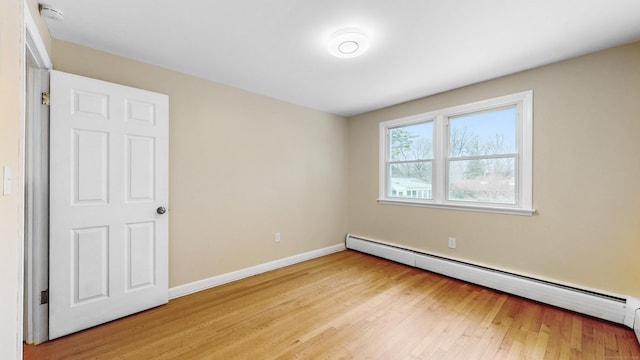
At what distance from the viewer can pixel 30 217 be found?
185 cm

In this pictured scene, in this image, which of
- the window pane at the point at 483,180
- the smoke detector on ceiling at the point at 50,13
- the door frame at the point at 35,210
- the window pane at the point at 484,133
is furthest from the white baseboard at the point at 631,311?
the smoke detector on ceiling at the point at 50,13

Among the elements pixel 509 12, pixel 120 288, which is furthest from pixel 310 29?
pixel 120 288

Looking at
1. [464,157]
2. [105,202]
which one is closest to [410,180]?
[464,157]

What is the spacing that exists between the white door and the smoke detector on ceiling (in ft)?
1.24

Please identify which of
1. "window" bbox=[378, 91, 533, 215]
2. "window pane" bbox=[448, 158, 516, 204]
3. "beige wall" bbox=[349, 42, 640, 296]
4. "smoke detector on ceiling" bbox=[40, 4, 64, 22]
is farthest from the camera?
"window pane" bbox=[448, 158, 516, 204]

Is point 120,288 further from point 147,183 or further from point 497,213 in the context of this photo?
point 497,213

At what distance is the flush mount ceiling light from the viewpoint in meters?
1.96

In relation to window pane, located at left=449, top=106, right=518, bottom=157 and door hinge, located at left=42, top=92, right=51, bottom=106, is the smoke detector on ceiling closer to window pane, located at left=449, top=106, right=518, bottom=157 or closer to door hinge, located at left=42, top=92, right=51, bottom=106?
door hinge, located at left=42, top=92, right=51, bottom=106

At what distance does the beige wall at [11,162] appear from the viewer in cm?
111

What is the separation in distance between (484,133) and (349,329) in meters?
2.65

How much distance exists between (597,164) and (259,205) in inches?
137

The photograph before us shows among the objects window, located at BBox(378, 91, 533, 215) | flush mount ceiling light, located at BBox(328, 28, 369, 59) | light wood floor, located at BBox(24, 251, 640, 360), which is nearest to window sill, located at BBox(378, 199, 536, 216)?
window, located at BBox(378, 91, 533, 215)

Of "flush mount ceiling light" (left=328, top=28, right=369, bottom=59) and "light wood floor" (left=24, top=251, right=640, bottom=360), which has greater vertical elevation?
"flush mount ceiling light" (left=328, top=28, right=369, bottom=59)

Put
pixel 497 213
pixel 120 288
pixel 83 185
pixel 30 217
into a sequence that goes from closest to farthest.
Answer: pixel 30 217 < pixel 83 185 < pixel 120 288 < pixel 497 213
